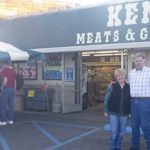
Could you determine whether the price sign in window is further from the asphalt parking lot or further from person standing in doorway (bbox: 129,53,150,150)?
person standing in doorway (bbox: 129,53,150,150)

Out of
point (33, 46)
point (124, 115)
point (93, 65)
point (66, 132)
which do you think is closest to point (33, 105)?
point (33, 46)

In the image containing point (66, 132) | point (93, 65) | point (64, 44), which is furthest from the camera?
point (93, 65)

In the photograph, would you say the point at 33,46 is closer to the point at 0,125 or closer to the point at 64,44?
the point at 64,44

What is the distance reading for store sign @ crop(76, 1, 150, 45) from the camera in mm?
12523

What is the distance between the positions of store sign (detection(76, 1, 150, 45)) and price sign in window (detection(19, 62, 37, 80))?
3.27 meters

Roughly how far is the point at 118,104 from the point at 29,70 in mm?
9321

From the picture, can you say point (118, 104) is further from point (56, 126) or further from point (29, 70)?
point (29, 70)

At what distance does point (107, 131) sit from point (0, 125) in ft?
10.3

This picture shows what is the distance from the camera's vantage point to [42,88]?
1544cm

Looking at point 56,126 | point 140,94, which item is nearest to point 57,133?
point 56,126

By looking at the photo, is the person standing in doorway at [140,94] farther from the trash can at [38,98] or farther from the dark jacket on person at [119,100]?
the trash can at [38,98]

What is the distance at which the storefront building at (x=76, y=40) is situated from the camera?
12.8m

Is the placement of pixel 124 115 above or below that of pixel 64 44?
below

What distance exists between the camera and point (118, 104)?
26.1 ft
